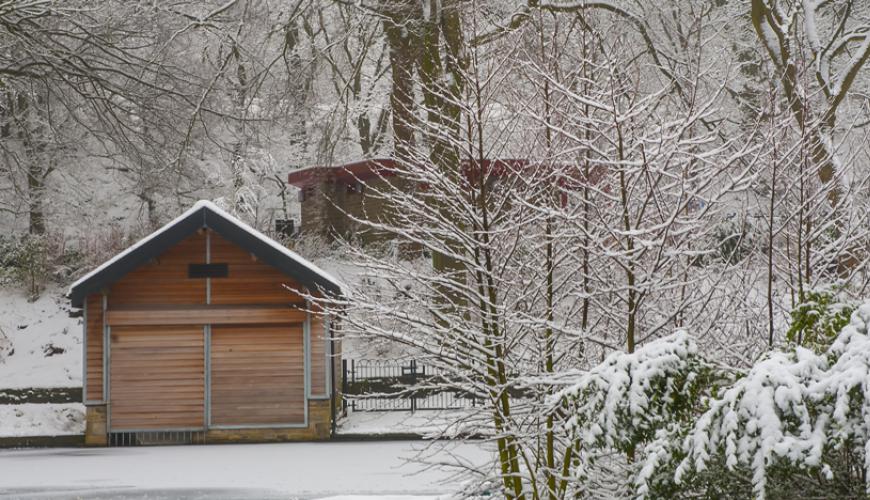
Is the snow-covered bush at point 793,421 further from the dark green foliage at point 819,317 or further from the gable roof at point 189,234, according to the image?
the gable roof at point 189,234

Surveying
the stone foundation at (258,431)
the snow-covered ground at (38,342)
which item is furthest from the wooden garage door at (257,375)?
the snow-covered ground at (38,342)

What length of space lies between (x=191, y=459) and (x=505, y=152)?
12.2m

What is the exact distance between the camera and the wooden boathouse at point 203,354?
23.1 m

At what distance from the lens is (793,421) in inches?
225

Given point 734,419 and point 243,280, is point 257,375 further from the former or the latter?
point 734,419

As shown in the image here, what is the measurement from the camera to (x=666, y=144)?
7.71 metres

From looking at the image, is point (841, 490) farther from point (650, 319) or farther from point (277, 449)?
point (277, 449)

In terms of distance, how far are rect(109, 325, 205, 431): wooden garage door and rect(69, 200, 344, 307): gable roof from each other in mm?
1435

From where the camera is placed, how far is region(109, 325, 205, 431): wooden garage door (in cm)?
2311

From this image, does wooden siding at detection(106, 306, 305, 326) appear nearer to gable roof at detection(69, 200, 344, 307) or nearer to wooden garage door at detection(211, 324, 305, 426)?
wooden garage door at detection(211, 324, 305, 426)

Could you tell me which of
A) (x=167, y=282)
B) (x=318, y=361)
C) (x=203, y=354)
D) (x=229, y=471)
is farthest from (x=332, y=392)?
(x=229, y=471)

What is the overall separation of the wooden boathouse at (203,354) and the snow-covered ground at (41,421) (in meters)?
2.29

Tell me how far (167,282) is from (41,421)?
5.36 m

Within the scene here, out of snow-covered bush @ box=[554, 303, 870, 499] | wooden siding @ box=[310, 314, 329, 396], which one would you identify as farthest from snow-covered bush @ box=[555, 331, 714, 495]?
wooden siding @ box=[310, 314, 329, 396]
